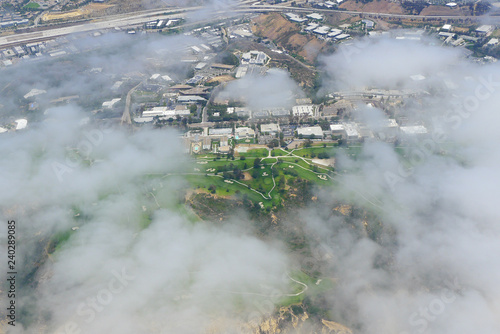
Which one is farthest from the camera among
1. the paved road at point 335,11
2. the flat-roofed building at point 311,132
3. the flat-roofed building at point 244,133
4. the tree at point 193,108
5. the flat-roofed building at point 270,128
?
the paved road at point 335,11

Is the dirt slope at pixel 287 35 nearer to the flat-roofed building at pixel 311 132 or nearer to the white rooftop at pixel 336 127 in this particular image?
the white rooftop at pixel 336 127

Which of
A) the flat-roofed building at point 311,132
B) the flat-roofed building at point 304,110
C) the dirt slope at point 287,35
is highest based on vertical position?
the dirt slope at point 287,35

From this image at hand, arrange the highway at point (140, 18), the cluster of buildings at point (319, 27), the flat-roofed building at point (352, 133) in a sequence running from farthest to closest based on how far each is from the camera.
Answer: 1. the highway at point (140, 18)
2. the cluster of buildings at point (319, 27)
3. the flat-roofed building at point (352, 133)

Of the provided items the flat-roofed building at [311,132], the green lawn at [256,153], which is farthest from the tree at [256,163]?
the flat-roofed building at [311,132]

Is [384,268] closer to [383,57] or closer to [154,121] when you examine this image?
[154,121]

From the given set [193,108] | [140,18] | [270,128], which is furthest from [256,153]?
[140,18]

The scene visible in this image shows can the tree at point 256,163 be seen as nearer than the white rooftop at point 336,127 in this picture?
Yes

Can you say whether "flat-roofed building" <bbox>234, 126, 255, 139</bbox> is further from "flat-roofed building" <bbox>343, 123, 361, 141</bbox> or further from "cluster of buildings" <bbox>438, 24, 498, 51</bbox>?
"cluster of buildings" <bbox>438, 24, 498, 51</bbox>

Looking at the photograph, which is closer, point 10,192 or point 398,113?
point 10,192

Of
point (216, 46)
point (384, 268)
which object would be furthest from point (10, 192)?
point (216, 46)
